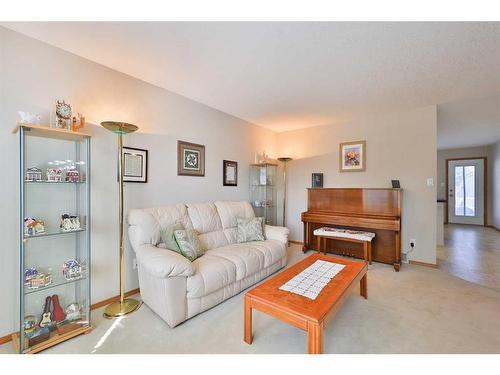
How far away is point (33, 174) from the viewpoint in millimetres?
1679

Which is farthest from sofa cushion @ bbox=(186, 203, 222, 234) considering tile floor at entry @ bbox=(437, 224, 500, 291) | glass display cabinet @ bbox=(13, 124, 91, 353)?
tile floor at entry @ bbox=(437, 224, 500, 291)

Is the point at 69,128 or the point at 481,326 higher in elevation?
the point at 69,128

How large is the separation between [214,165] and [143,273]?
72.5 inches

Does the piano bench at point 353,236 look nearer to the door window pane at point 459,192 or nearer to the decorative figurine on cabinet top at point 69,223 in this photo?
the decorative figurine on cabinet top at point 69,223

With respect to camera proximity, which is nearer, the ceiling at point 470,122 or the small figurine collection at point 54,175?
the small figurine collection at point 54,175

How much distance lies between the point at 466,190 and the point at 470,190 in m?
0.09

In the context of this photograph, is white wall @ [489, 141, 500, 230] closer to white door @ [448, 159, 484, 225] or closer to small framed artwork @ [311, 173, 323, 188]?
white door @ [448, 159, 484, 225]

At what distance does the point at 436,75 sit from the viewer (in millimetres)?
2361

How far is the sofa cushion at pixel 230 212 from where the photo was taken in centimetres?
310

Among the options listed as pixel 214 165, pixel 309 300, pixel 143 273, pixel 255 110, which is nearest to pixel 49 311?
pixel 143 273

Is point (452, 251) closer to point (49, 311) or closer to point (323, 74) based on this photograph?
point (323, 74)

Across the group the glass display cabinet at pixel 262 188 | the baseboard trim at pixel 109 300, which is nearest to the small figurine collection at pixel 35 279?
the baseboard trim at pixel 109 300

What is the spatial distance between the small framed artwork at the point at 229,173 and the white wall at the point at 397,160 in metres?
1.48

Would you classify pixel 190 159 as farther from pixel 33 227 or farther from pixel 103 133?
pixel 33 227
